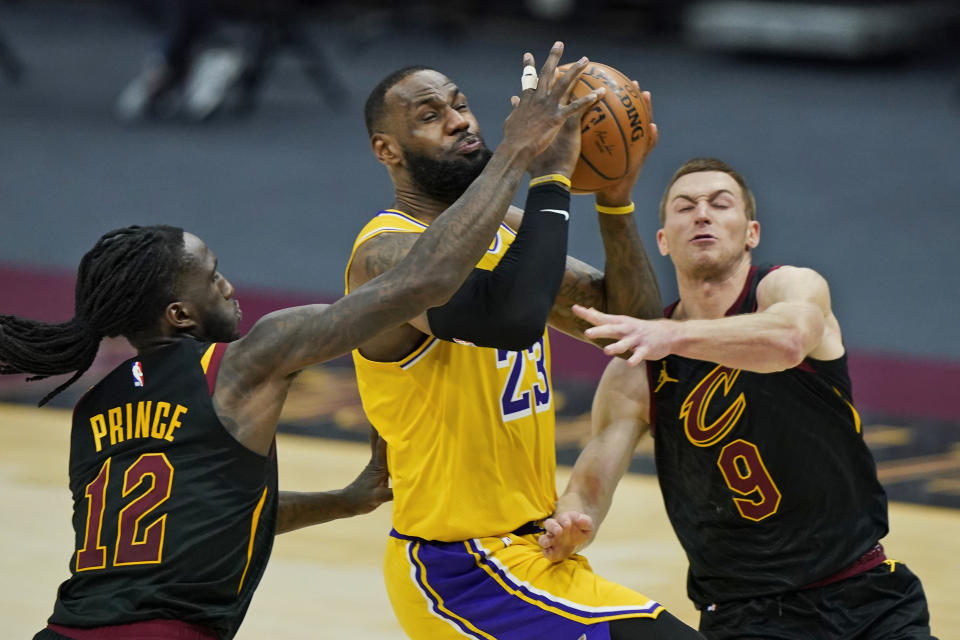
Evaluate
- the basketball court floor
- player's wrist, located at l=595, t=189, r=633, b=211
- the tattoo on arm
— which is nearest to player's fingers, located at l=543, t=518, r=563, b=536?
the tattoo on arm

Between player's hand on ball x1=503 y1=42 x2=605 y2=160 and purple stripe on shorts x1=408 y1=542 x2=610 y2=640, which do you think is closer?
player's hand on ball x1=503 y1=42 x2=605 y2=160

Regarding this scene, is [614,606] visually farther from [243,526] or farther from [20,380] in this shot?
[20,380]

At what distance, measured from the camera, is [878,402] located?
29.7 ft

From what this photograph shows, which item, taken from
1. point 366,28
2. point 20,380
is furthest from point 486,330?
point 366,28

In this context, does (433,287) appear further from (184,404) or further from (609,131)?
(609,131)

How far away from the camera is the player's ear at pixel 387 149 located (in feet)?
14.4

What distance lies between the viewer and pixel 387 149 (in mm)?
4406

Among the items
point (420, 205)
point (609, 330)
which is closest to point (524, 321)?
point (609, 330)

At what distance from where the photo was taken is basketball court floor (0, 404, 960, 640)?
6.37 m

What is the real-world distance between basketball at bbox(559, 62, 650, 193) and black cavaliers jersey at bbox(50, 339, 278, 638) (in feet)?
4.02

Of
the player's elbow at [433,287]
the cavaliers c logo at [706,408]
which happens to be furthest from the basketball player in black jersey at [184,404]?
the cavaliers c logo at [706,408]

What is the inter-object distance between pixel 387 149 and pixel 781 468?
1.57 meters

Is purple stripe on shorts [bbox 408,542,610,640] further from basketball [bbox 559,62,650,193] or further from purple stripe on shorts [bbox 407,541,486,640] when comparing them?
basketball [bbox 559,62,650,193]

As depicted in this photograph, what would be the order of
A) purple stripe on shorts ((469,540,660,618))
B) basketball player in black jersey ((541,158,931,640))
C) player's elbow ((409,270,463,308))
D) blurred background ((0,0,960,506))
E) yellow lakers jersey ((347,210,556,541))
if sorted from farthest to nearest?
blurred background ((0,0,960,506))
basketball player in black jersey ((541,158,931,640))
yellow lakers jersey ((347,210,556,541))
purple stripe on shorts ((469,540,660,618))
player's elbow ((409,270,463,308))
